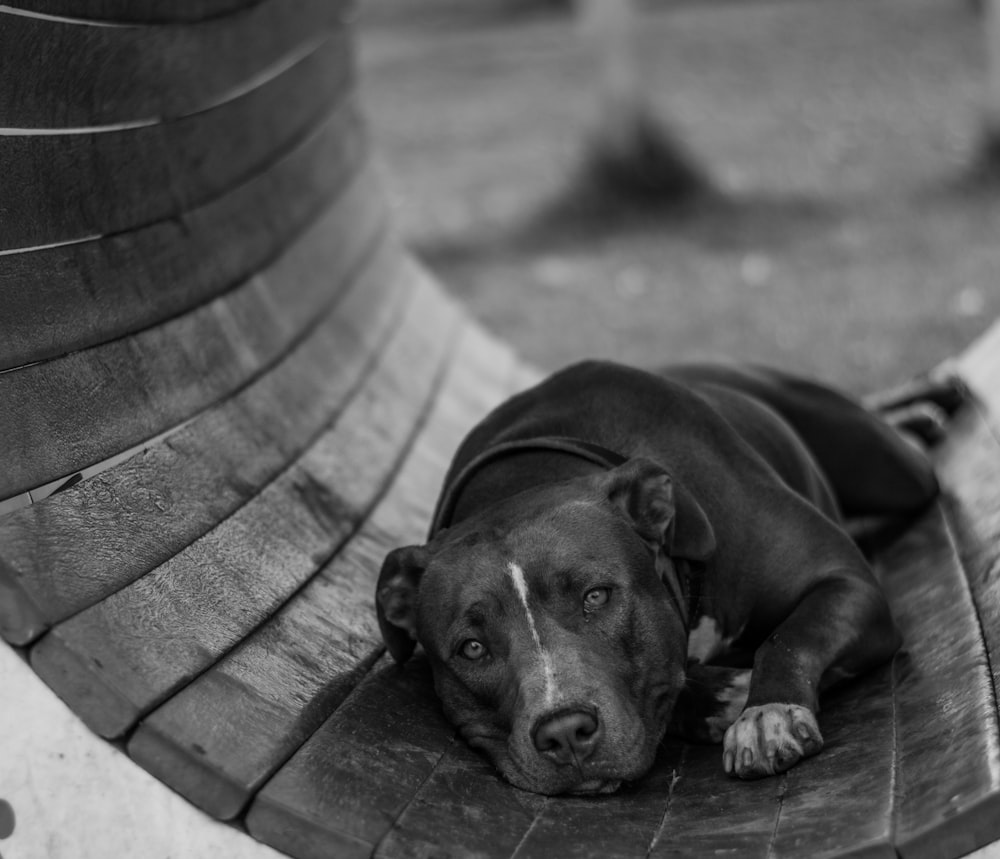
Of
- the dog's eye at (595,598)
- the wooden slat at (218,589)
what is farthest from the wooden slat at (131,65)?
the dog's eye at (595,598)

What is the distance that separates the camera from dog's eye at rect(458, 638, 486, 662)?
347cm

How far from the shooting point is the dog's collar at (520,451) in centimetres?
391

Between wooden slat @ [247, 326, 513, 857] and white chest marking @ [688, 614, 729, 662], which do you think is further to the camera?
white chest marking @ [688, 614, 729, 662]

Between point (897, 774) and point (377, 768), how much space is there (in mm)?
1115

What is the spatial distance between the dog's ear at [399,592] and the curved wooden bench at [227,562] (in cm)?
12

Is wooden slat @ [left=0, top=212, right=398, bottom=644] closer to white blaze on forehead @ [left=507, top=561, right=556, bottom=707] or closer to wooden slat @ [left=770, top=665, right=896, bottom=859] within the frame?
white blaze on forehead @ [left=507, top=561, right=556, bottom=707]

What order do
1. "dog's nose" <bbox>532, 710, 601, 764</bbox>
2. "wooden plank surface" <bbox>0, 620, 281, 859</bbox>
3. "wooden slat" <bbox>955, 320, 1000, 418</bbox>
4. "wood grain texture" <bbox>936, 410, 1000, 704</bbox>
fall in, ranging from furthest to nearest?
"wooden slat" <bbox>955, 320, 1000, 418</bbox>, "wood grain texture" <bbox>936, 410, 1000, 704</bbox>, "dog's nose" <bbox>532, 710, 601, 764</bbox>, "wooden plank surface" <bbox>0, 620, 281, 859</bbox>

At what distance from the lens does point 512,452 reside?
13.1 ft

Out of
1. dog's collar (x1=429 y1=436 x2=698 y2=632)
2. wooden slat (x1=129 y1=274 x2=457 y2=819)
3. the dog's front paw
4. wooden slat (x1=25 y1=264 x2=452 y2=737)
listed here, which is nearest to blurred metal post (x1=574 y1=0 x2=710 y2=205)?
wooden slat (x1=129 y1=274 x2=457 y2=819)

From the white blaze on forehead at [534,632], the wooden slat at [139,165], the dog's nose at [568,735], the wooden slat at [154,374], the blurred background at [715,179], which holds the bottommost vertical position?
the blurred background at [715,179]

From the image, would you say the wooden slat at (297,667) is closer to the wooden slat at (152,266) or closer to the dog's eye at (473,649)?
the dog's eye at (473,649)

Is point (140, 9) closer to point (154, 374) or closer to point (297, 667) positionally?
point (154, 374)

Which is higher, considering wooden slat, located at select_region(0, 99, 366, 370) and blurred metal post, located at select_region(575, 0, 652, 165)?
wooden slat, located at select_region(0, 99, 366, 370)

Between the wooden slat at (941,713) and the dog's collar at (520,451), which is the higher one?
the dog's collar at (520,451)
